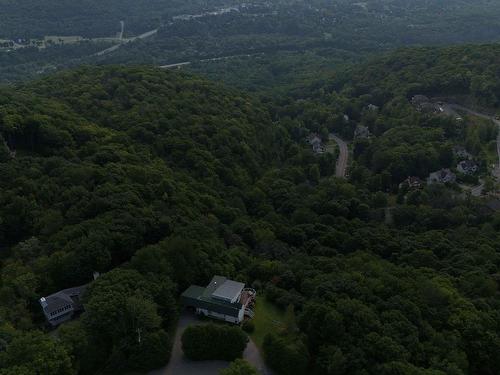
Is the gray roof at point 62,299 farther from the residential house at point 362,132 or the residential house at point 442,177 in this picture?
the residential house at point 362,132

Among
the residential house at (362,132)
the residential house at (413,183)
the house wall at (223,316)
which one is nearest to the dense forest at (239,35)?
the residential house at (362,132)

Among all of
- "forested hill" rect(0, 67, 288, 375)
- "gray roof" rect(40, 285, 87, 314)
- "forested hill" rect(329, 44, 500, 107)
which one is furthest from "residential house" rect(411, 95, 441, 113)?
"gray roof" rect(40, 285, 87, 314)

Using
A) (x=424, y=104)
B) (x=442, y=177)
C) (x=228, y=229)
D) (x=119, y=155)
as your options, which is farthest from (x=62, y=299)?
(x=424, y=104)

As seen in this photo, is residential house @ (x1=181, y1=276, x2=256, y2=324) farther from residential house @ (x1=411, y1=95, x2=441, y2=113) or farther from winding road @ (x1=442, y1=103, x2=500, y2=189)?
residential house @ (x1=411, y1=95, x2=441, y2=113)

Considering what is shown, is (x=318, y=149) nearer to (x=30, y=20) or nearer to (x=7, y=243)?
(x=7, y=243)

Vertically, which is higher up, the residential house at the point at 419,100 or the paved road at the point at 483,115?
the residential house at the point at 419,100

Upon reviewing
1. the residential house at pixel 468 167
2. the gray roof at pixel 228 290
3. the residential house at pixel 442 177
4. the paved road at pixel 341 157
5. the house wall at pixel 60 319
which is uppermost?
the gray roof at pixel 228 290
